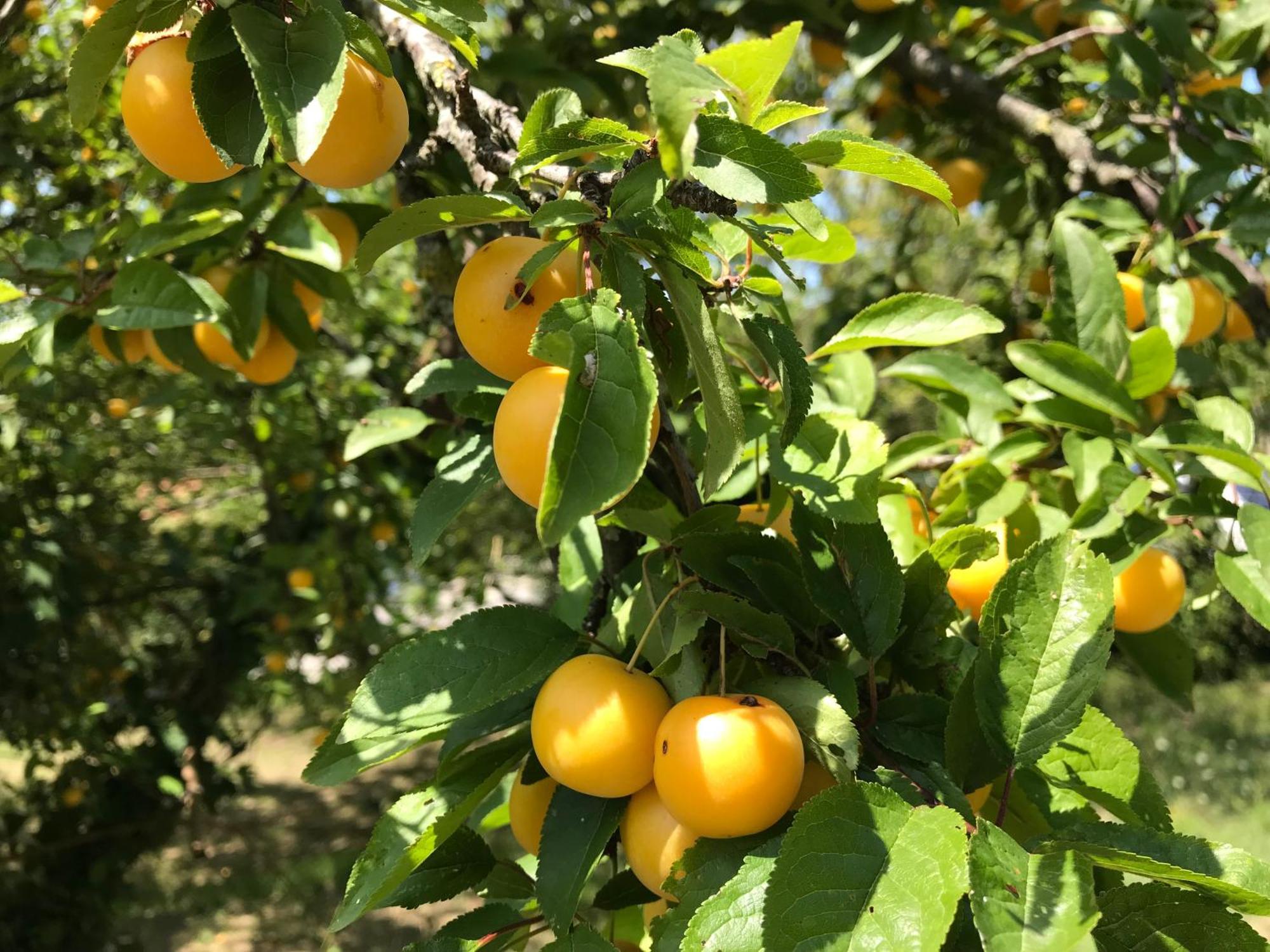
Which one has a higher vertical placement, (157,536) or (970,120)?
(970,120)

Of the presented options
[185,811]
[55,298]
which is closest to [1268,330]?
[55,298]

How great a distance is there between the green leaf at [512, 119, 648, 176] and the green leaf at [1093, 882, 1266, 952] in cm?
64

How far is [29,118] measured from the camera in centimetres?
268

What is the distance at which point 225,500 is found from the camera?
4227 millimetres

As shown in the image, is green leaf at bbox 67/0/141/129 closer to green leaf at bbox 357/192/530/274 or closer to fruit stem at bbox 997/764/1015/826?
green leaf at bbox 357/192/530/274

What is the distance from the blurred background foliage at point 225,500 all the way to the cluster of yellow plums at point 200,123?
0.63 metres

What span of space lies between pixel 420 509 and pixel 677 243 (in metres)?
0.37

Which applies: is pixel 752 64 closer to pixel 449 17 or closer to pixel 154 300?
pixel 449 17

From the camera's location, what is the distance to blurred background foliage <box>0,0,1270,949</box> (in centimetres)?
221

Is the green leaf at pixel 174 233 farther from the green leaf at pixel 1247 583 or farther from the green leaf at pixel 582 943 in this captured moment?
the green leaf at pixel 1247 583

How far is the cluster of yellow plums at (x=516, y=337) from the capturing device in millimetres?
593

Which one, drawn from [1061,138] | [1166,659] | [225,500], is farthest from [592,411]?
[225,500]

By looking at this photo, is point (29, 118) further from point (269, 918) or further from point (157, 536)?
point (269, 918)

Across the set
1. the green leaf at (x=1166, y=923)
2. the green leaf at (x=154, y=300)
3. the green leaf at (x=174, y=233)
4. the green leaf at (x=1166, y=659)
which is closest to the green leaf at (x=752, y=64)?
the green leaf at (x=1166, y=923)
